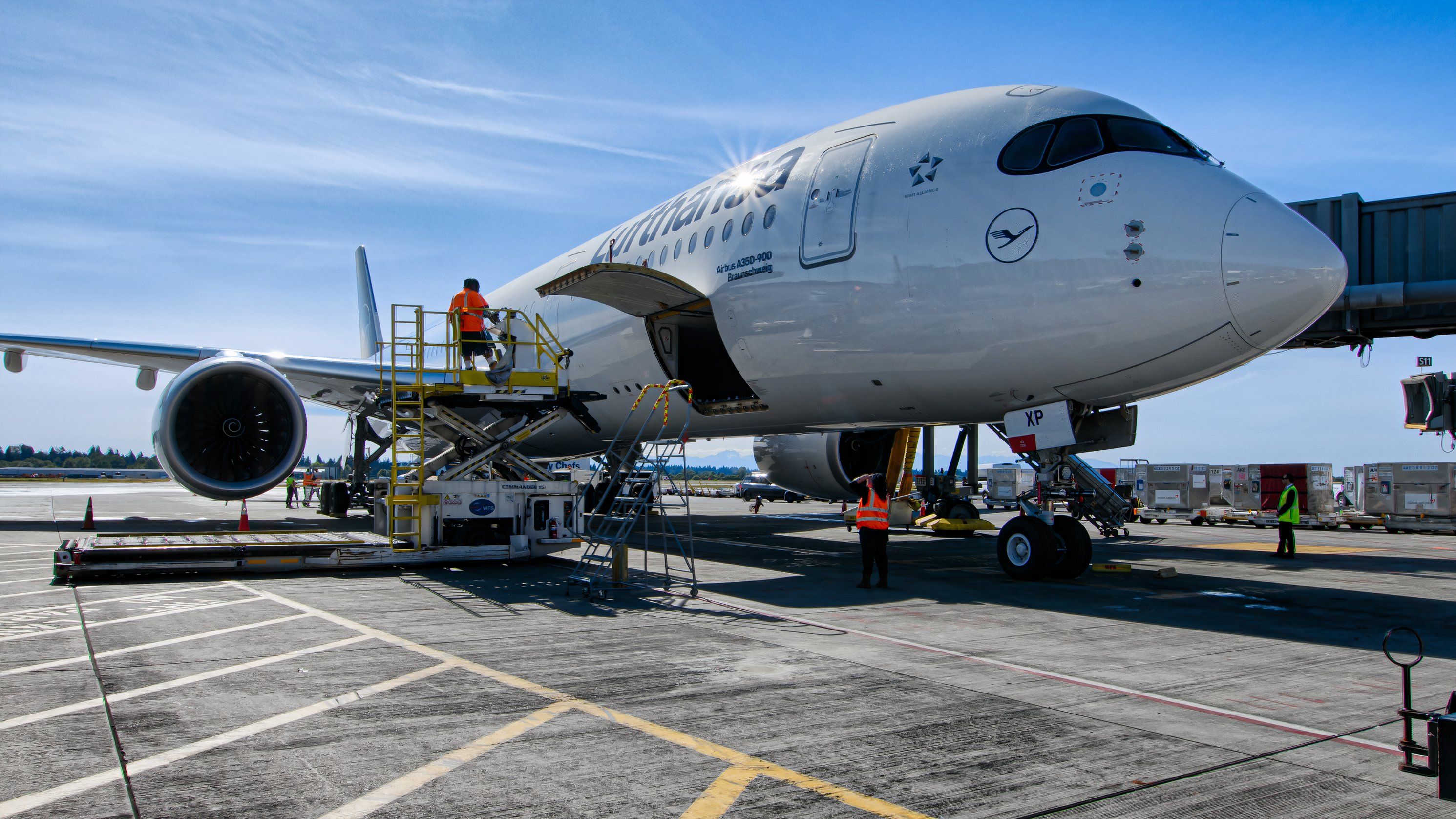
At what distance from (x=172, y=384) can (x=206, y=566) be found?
3.54m

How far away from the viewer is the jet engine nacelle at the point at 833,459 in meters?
16.3

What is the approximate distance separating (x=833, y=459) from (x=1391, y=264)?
1182 centimetres

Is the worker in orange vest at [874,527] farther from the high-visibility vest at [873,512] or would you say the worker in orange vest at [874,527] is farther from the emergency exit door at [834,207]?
the emergency exit door at [834,207]

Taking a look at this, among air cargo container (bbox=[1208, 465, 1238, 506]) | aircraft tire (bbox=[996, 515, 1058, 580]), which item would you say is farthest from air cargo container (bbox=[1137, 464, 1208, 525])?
aircraft tire (bbox=[996, 515, 1058, 580])

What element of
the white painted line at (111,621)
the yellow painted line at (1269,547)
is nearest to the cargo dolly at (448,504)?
the white painted line at (111,621)

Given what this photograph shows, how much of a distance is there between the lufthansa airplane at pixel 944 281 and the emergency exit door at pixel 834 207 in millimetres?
28

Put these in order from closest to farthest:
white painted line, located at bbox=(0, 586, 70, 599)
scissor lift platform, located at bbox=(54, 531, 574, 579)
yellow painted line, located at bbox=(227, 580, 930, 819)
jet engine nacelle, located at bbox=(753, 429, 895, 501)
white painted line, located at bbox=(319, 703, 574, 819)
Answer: white painted line, located at bbox=(319, 703, 574, 819) < yellow painted line, located at bbox=(227, 580, 930, 819) < white painted line, located at bbox=(0, 586, 70, 599) < scissor lift platform, located at bbox=(54, 531, 574, 579) < jet engine nacelle, located at bbox=(753, 429, 895, 501)

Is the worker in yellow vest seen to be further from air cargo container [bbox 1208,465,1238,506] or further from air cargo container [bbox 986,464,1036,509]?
air cargo container [bbox 986,464,1036,509]

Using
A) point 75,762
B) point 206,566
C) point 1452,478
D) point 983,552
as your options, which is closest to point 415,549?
point 206,566

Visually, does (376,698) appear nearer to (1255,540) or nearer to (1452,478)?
(1255,540)

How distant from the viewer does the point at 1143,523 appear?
2511 centimetres

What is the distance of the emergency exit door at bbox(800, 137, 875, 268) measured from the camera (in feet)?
31.7

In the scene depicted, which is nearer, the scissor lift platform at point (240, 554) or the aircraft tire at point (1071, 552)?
the scissor lift platform at point (240, 554)

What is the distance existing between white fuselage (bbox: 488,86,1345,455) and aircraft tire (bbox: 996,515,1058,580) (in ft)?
3.97
